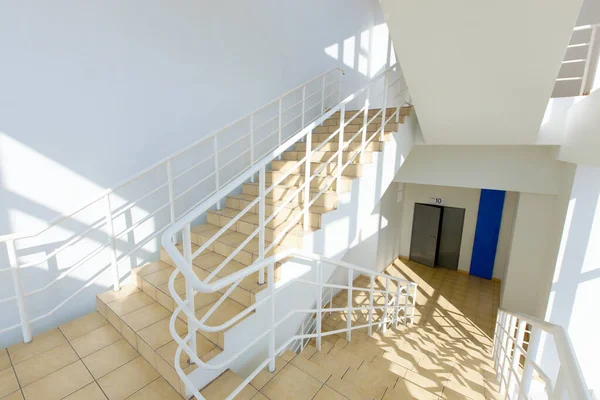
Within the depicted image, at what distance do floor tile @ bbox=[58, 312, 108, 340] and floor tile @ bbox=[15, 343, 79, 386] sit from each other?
13cm

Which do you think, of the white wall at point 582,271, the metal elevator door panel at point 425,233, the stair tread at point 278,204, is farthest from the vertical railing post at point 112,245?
the metal elevator door panel at point 425,233

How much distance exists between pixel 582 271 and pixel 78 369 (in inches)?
177

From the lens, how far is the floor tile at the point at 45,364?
1.60 metres

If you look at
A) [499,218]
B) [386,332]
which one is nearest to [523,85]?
[386,332]

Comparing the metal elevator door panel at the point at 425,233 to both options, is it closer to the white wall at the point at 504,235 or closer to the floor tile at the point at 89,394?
the white wall at the point at 504,235

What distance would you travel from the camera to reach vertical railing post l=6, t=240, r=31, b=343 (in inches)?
67.1

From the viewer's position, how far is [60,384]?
1.55 meters

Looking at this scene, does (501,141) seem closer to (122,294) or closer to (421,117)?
(421,117)

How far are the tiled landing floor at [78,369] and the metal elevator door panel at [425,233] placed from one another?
22.6 ft

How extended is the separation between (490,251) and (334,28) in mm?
5860

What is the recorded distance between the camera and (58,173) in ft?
6.64

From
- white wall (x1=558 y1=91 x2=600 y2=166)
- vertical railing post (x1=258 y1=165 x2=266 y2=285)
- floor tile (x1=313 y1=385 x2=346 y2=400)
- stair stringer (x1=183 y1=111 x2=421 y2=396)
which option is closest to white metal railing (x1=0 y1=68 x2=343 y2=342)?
vertical railing post (x1=258 y1=165 x2=266 y2=285)

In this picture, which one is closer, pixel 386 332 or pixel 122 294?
pixel 122 294

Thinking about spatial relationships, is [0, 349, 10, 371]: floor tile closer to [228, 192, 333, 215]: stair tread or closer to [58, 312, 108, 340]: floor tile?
[58, 312, 108, 340]: floor tile
